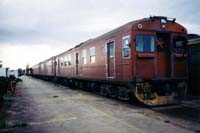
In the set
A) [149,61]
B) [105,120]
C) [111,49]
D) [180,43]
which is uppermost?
[180,43]

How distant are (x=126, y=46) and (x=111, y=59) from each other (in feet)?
5.96

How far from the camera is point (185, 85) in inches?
431

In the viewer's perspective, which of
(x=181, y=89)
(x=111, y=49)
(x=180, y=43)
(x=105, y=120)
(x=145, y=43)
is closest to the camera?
(x=105, y=120)

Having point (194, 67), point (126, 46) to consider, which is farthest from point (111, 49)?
point (194, 67)

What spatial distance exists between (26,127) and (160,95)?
5.85m

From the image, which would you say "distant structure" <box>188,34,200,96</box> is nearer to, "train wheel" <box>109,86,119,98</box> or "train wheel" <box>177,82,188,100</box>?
"train wheel" <box>177,82,188,100</box>

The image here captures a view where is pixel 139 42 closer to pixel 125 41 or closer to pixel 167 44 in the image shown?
pixel 125 41

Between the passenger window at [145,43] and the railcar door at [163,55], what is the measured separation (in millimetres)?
431

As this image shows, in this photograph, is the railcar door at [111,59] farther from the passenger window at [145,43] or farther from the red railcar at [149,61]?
the passenger window at [145,43]

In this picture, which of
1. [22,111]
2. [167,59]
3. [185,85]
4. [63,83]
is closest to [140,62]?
[167,59]

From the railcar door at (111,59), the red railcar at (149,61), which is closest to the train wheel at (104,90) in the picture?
the red railcar at (149,61)

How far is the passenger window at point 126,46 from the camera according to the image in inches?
408

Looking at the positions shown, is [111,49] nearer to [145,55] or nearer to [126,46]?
[126,46]

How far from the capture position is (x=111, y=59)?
12242 mm
